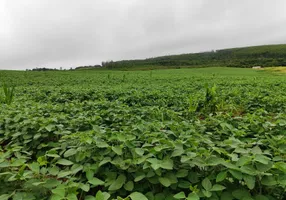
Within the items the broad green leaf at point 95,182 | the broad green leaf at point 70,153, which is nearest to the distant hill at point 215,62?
the broad green leaf at point 70,153

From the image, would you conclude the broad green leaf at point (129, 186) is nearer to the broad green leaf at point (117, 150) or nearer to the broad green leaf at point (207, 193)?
the broad green leaf at point (117, 150)

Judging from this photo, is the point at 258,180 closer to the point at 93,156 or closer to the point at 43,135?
the point at 93,156

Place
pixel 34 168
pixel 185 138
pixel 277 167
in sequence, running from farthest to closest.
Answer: pixel 185 138, pixel 34 168, pixel 277 167

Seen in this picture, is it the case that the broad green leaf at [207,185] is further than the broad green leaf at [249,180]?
Yes

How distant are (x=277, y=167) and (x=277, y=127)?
1.49m

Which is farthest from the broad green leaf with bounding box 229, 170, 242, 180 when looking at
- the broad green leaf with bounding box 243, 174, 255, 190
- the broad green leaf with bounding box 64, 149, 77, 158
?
the broad green leaf with bounding box 64, 149, 77, 158

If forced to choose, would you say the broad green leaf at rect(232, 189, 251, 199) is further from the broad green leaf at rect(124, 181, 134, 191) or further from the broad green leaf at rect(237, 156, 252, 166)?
the broad green leaf at rect(124, 181, 134, 191)

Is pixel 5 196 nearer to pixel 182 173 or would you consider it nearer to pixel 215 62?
pixel 182 173

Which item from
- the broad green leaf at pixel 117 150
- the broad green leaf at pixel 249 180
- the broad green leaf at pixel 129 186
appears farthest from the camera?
the broad green leaf at pixel 117 150

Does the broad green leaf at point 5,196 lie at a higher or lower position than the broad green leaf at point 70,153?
lower

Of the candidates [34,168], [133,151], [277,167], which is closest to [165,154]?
[133,151]

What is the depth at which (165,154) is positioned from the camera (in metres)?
1.71

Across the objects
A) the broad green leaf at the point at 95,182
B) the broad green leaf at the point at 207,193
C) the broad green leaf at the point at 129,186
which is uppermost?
the broad green leaf at the point at 95,182

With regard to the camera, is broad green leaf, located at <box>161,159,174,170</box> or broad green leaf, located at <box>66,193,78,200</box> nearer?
broad green leaf, located at <box>66,193,78,200</box>
